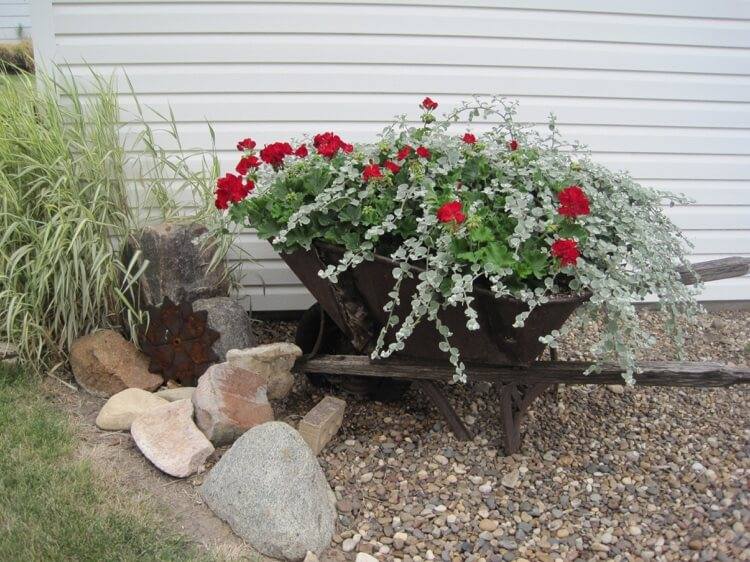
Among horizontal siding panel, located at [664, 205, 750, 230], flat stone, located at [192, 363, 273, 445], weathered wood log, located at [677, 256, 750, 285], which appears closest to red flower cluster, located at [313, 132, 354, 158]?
flat stone, located at [192, 363, 273, 445]

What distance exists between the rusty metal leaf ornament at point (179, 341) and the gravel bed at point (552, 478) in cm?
43

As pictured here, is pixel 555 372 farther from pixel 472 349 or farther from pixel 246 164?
pixel 246 164

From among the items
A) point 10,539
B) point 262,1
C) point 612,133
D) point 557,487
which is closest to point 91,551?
point 10,539

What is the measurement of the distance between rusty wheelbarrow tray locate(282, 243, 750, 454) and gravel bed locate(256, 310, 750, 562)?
190mm

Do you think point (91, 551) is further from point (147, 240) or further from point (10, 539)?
point (147, 240)

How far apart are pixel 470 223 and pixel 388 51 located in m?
1.63

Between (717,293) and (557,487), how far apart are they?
2307mm

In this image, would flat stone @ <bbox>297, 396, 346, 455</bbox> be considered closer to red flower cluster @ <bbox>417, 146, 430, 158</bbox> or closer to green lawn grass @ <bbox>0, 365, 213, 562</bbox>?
green lawn grass @ <bbox>0, 365, 213, 562</bbox>

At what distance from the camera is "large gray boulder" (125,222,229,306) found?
3143mm

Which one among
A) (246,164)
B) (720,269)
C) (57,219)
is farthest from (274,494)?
(720,269)

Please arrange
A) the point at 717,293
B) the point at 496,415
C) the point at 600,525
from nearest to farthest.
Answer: the point at 600,525, the point at 496,415, the point at 717,293

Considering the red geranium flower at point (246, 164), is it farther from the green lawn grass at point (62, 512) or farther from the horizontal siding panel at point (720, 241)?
the horizontal siding panel at point (720, 241)

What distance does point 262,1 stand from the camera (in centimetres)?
338

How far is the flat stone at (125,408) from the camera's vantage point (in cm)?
271
